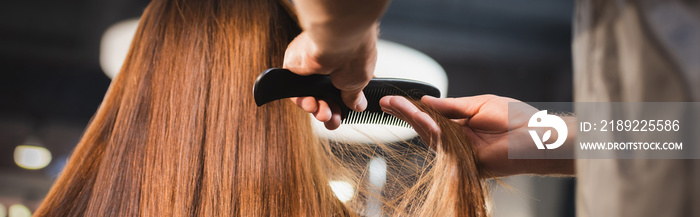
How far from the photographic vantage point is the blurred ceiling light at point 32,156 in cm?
161

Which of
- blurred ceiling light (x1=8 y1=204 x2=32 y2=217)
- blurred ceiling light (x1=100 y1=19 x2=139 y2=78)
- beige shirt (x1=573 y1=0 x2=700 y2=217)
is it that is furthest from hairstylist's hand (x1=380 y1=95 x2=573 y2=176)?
blurred ceiling light (x1=8 y1=204 x2=32 y2=217)

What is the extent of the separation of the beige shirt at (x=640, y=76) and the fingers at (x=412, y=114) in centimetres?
34

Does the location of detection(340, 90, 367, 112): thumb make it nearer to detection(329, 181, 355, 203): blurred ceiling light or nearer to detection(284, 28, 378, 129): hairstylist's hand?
detection(284, 28, 378, 129): hairstylist's hand

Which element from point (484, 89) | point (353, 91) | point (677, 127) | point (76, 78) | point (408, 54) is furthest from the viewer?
point (484, 89)

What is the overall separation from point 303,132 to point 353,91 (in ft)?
0.56

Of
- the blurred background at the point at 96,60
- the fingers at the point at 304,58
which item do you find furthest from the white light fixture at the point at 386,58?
the fingers at the point at 304,58

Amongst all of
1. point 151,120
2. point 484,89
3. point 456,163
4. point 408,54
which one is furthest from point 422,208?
point 484,89

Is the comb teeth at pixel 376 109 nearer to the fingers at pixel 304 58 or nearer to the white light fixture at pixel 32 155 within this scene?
the fingers at pixel 304 58

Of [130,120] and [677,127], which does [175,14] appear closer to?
[130,120]

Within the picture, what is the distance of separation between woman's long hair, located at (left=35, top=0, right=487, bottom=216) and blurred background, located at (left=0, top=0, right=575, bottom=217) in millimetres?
1159

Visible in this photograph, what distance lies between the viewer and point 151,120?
1.70ft

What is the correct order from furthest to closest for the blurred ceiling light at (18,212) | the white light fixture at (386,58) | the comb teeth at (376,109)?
1. the blurred ceiling light at (18,212)
2. the white light fixture at (386,58)
3. the comb teeth at (376,109)
